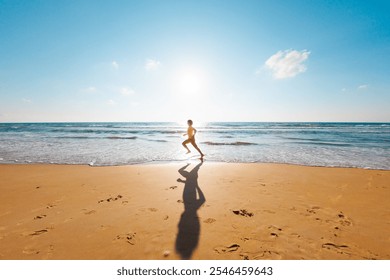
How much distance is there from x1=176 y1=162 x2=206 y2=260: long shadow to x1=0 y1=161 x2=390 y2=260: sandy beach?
0.02m

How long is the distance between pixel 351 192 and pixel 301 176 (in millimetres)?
1701

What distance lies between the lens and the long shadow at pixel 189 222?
10.4 feet

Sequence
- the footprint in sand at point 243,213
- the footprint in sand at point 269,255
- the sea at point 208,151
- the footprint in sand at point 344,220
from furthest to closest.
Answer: the sea at point 208,151 → the footprint in sand at point 243,213 → the footprint in sand at point 344,220 → the footprint in sand at point 269,255

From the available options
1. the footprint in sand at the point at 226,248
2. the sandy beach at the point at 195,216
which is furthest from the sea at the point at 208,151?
the footprint in sand at the point at 226,248

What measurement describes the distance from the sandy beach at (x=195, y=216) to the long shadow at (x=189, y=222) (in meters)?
0.02

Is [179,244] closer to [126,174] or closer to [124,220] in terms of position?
[124,220]

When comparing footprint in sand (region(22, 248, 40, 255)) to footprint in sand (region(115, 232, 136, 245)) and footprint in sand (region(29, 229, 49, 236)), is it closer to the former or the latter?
footprint in sand (region(29, 229, 49, 236))

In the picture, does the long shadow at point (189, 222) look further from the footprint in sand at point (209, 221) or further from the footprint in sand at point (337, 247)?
the footprint in sand at point (337, 247)

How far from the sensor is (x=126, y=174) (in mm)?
7586

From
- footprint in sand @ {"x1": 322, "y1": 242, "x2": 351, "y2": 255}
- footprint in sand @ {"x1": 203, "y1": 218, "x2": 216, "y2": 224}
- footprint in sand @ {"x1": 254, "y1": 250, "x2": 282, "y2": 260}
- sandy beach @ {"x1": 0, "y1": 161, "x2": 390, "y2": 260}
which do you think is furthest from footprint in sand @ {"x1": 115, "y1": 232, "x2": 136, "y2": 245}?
footprint in sand @ {"x1": 322, "y1": 242, "x2": 351, "y2": 255}

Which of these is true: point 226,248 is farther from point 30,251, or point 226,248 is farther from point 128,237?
point 30,251

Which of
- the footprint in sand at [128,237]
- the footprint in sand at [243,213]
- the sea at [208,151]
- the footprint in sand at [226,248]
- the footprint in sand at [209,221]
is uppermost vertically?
the sea at [208,151]

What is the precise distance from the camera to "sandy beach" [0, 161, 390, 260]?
125 inches

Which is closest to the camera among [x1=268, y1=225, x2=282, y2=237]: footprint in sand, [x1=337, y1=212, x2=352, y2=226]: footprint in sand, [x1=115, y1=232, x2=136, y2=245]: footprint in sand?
[x1=115, y1=232, x2=136, y2=245]: footprint in sand
